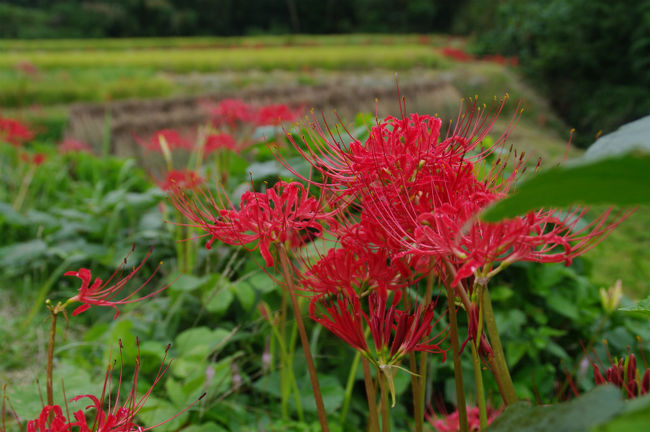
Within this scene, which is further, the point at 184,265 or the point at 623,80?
the point at 623,80

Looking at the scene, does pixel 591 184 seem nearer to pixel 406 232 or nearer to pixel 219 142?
pixel 406 232

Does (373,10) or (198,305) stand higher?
(373,10)

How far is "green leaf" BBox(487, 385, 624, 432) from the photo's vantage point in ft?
1.11

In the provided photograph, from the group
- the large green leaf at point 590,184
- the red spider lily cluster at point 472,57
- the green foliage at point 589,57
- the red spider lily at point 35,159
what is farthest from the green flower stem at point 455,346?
the red spider lily cluster at point 472,57

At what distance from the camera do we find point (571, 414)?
358 millimetres

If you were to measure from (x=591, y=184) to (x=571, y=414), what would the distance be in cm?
18

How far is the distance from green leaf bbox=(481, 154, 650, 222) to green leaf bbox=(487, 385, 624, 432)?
0.46 feet

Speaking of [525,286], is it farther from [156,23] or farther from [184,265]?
[156,23]

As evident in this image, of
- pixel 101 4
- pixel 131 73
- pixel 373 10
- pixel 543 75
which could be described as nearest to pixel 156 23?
pixel 101 4

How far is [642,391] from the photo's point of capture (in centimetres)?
54

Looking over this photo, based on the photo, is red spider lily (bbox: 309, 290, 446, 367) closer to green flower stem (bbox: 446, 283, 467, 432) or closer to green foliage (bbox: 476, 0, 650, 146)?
green flower stem (bbox: 446, 283, 467, 432)

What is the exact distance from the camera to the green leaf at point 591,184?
0.90 ft

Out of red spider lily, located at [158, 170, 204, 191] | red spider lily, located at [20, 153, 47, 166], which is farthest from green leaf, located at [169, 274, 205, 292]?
red spider lily, located at [20, 153, 47, 166]

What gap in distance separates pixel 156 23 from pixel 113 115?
27032 mm
